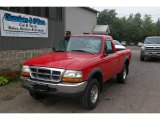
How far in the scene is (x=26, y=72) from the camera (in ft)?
17.9

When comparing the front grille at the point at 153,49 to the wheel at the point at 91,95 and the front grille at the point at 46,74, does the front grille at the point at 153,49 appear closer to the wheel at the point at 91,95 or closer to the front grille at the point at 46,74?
the wheel at the point at 91,95

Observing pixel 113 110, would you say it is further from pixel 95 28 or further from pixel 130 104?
pixel 95 28

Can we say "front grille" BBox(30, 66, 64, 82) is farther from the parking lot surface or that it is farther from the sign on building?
the sign on building

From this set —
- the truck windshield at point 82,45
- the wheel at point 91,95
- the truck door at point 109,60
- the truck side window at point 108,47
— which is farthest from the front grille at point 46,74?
the truck side window at point 108,47

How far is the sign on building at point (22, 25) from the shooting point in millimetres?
9359

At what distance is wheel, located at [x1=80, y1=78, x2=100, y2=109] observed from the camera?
5.20 m

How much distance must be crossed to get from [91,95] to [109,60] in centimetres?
154

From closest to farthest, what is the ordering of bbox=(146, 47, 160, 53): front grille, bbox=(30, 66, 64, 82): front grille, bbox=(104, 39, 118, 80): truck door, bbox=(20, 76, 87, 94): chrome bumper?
bbox=(20, 76, 87, 94): chrome bumper < bbox=(30, 66, 64, 82): front grille < bbox=(104, 39, 118, 80): truck door < bbox=(146, 47, 160, 53): front grille

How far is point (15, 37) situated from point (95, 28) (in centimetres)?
2050

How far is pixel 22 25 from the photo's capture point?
34.1 ft

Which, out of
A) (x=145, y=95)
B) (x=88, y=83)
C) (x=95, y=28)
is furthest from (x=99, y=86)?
(x=95, y=28)

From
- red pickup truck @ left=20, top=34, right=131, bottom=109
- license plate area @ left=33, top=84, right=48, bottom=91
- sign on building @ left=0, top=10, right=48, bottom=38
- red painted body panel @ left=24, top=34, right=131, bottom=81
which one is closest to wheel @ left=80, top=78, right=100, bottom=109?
red pickup truck @ left=20, top=34, right=131, bottom=109

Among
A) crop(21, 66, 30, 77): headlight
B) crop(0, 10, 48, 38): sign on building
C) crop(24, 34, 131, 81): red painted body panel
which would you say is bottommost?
crop(21, 66, 30, 77): headlight

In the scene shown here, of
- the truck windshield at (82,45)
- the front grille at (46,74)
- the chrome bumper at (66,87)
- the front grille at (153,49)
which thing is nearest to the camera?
the chrome bumper at (66,87)
